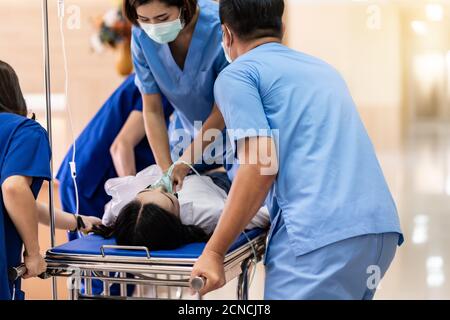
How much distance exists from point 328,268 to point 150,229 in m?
0.49

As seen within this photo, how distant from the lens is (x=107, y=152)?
2902 millimetres

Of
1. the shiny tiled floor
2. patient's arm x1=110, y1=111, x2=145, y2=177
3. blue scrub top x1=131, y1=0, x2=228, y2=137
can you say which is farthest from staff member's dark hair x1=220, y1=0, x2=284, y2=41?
the shiny tiled floor

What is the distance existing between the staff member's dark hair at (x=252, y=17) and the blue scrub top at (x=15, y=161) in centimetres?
56

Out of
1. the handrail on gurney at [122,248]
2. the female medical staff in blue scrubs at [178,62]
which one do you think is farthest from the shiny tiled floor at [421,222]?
the handrail on gurney at [122,248]

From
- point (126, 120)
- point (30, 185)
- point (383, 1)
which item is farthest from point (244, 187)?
point (383, 1)

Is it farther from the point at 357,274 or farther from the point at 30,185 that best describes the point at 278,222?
the point at 30,185

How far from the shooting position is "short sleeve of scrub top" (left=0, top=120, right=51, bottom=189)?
1753mm

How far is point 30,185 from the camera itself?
1806 millimetres

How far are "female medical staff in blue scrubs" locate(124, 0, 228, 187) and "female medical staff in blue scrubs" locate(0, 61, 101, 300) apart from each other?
1.45ft

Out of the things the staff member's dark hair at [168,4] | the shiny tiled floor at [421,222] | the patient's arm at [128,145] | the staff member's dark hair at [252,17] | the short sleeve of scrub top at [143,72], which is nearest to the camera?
the staff member's dark hair at [252,17]

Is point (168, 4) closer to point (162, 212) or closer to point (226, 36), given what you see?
point (226, 36)

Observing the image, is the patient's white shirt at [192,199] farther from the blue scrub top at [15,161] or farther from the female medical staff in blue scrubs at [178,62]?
the blue scrub top at [15,161]

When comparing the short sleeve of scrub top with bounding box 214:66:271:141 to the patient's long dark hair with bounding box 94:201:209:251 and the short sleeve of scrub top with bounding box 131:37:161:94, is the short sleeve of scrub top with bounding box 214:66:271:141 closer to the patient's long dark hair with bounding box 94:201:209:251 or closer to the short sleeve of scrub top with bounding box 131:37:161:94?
the patient's long dark hair with bounding box 94:201:209:251

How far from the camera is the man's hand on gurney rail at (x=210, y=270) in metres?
1.58
